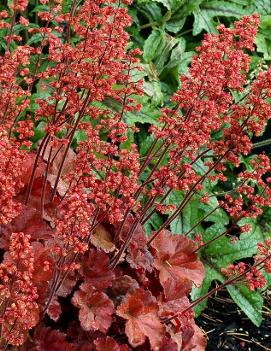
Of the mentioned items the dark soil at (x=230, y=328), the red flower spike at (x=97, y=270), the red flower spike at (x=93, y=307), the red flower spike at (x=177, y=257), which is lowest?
the dark soil at (x=230, y=328)

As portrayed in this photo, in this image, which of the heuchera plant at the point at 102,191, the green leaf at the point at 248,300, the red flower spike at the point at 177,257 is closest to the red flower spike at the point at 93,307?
the heuchera plant at the point at 102,191

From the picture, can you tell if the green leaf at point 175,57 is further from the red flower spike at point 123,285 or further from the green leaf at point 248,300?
the red flower spike at point 123,285

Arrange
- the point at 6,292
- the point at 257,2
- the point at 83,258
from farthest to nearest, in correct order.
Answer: the point at 257,2 < the point at 83,258 < the point at 6,292

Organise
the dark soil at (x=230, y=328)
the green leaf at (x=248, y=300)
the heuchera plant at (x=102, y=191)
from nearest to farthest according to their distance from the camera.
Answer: the heuchera plant at (x=102, y=191), the green leaf at (x=248, y=300), the dark soil at (x=230, y=328)

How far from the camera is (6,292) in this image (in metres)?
1.78

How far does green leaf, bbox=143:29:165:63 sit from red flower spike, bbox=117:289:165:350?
1747 millimetres

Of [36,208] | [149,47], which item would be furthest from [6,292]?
[149,47]

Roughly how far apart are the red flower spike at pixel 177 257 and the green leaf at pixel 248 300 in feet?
3.04

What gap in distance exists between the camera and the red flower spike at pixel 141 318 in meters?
2.41

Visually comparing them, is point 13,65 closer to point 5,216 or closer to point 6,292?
point 5,216

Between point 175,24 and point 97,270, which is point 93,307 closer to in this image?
point 97,270

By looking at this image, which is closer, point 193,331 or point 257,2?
point 193,331

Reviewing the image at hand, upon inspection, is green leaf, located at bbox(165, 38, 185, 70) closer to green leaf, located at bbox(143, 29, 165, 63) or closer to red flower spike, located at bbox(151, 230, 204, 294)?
green leaf, located at bbox(143, 29, 165, 63)

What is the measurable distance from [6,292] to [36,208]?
838 millimetres
